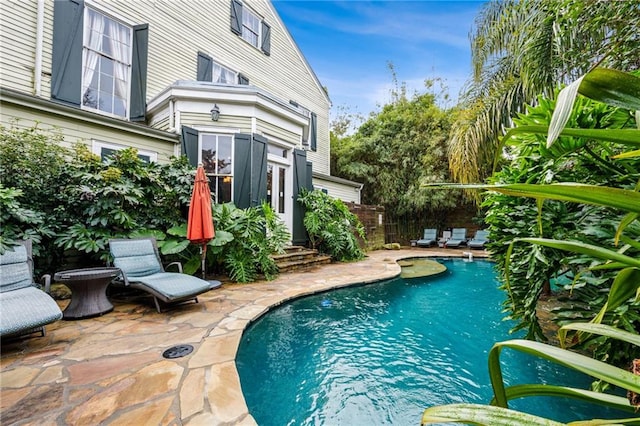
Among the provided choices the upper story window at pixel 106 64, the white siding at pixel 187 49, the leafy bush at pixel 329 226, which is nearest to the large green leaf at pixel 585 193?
the leafy bush at pixel 329 226

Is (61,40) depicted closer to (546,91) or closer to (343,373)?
(343,373)

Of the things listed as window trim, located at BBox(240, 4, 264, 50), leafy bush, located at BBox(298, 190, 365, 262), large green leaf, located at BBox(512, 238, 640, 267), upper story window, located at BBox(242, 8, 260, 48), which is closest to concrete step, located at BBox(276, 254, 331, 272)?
leafy bush, located at BBox(298, 190, 365, 262)

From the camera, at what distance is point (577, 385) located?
256 centimetres

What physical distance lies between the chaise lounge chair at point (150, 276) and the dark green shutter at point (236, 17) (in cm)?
805

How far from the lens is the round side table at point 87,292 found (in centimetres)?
350

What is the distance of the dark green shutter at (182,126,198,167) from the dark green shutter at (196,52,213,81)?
2921 millimetres

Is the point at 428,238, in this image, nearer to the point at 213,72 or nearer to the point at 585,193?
the point at 213,72

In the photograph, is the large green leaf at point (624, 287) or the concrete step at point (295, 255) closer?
the large green leaf at point (624, 287)

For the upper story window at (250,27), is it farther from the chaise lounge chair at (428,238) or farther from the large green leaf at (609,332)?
the large green leaf at (609,332)

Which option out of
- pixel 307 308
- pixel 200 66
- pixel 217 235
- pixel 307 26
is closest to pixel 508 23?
pixel 307 308

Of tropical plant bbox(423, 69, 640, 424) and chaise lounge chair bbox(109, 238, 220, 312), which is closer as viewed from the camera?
tropical plant bbox(423, 69, 640, 424)

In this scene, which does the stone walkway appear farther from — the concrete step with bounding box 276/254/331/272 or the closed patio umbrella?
the concrete step with bounding box 276/254/331/272

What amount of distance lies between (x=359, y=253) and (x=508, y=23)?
6353mm

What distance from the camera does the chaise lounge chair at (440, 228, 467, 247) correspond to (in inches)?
482
